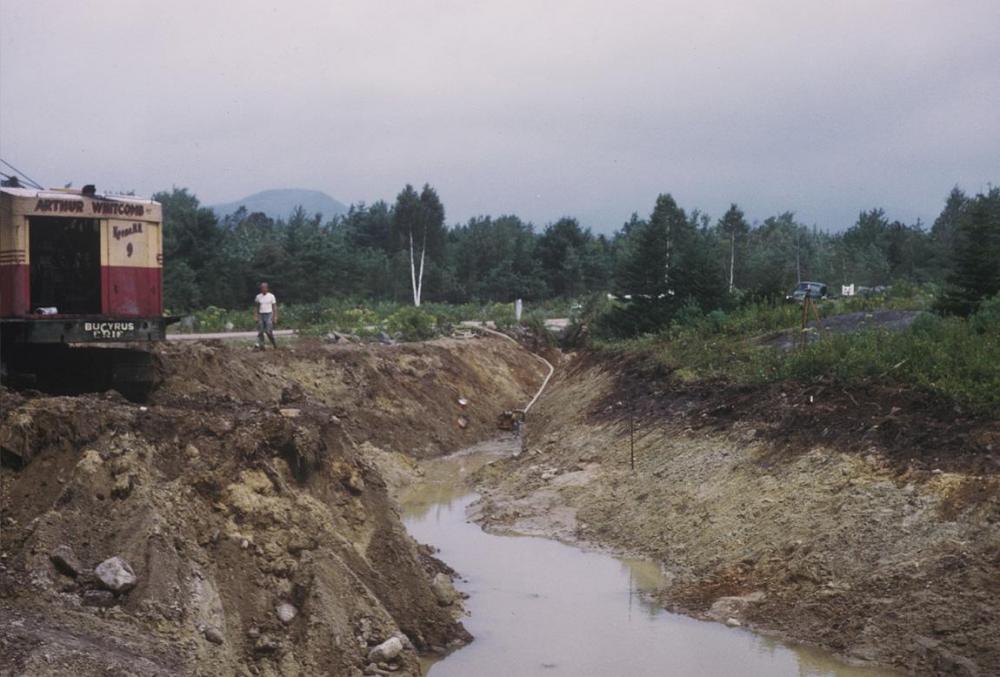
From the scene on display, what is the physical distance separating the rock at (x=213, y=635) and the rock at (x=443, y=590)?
11.7ft

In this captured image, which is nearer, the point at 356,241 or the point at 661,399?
the point at 661,399

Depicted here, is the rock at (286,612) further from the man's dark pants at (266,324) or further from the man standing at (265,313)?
the man's dark pants at (266,324)

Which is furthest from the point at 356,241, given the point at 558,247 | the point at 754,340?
the point at 754,340

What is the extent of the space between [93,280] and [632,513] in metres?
9.35

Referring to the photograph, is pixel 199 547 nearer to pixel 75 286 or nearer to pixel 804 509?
pixel 75 286

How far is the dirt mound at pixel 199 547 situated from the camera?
9703mm

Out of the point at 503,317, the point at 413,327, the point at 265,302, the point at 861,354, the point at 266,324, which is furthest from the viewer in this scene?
the point at 503,317

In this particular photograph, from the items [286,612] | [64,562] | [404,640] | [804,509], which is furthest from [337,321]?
[64,562]

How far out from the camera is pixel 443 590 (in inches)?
552

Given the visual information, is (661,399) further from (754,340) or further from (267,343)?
(267,343)

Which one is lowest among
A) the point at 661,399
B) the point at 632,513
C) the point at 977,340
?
the point at 632,513

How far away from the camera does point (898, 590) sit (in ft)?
43.7

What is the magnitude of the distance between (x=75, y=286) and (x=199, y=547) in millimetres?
7800

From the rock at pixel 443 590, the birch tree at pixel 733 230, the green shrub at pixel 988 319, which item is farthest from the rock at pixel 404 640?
the birch tree at pixel 733 230
